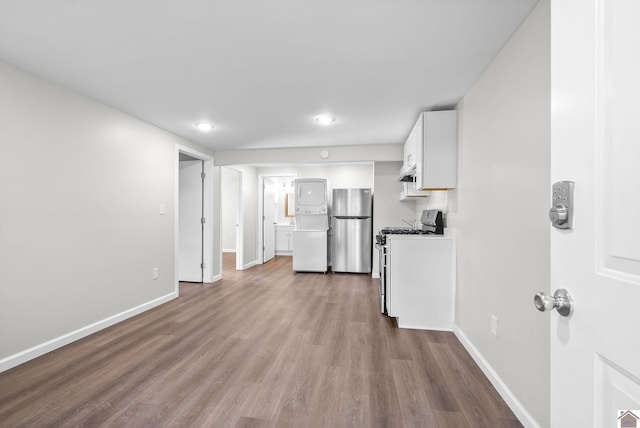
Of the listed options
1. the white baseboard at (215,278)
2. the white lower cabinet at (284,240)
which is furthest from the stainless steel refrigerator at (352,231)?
the white lower cabinet at (284,240)

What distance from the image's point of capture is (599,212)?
0.57 meters

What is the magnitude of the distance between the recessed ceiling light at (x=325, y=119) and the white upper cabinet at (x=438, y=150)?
39.4 inches

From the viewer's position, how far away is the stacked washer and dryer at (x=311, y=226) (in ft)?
18.4

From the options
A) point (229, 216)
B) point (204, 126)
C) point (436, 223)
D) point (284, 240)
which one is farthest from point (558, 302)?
point (229, 216)

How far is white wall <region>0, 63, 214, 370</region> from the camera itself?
214cm

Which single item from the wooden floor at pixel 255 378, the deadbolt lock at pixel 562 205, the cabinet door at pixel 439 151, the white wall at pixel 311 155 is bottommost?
the wooden floor at pixel 255 378

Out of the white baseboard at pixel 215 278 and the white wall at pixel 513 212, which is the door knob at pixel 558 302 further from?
the white baseboard at pixel 215 278

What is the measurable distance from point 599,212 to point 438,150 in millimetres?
2433

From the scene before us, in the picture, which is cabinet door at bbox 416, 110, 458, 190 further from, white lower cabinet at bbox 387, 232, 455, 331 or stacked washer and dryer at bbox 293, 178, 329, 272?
stacked washer and dryer at bbox 293, 178, 329, 272

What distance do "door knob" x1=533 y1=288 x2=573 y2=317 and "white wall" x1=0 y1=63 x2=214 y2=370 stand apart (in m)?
3.11

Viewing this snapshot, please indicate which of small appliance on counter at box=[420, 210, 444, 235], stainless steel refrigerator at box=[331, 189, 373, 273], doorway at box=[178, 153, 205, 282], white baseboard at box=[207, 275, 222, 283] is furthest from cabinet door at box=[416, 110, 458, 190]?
white baseboard at box=[207, 275, 222, 283]

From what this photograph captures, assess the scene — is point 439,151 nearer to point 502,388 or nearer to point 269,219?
point 502,388

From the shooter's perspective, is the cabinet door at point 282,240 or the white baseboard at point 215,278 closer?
the white baseboard at point 215,278

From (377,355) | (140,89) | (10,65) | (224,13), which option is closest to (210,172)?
(140,89)
